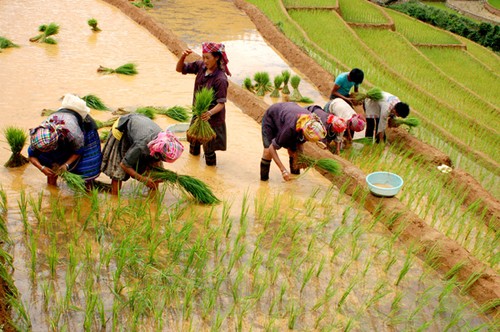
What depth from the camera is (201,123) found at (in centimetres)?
480

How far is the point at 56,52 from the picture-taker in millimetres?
8273

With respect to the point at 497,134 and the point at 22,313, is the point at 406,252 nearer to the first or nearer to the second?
the point at 22,313

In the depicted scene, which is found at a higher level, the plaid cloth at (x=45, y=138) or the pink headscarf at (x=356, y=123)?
the plaid cloth at (x=45, y=138)

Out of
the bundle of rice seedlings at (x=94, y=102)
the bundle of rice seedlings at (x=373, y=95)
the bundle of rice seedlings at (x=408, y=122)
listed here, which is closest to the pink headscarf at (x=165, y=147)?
the bundle of rice seedlings at (x=94, y=102)

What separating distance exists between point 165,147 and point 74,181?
27.8 inches

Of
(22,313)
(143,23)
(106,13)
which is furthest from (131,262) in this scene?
(106,13)

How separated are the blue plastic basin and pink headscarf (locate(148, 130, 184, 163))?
5.62ft

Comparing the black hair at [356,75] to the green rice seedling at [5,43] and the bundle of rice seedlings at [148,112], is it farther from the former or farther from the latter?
the green rice seedling at [5,43]

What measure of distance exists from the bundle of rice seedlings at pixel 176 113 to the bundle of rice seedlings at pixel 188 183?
186 centimetres

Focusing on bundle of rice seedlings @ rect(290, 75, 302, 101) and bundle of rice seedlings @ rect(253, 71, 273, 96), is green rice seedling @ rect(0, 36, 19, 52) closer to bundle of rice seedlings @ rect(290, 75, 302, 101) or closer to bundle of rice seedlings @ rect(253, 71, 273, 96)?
bundle of rice seedlings @ rect(253, 71, 273, 96)


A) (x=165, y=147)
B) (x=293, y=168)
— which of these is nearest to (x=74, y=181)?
(x=165, y=147)

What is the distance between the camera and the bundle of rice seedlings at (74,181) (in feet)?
13.2

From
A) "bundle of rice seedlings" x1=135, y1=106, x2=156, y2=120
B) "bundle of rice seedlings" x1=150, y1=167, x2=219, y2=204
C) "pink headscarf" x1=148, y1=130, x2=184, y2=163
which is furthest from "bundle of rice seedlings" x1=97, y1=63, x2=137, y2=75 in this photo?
"pink headscarf" x1=148, y1=130, x2=184, y2=163

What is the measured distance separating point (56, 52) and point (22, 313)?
6087 millimetres
